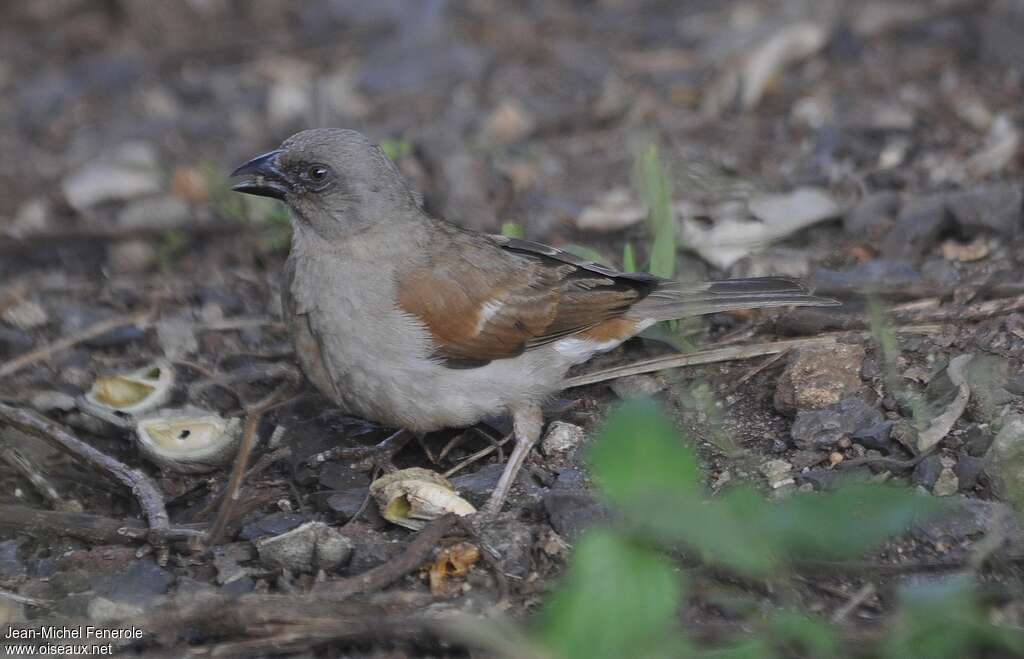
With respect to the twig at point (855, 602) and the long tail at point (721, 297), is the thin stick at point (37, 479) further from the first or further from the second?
the twig at point (855, 602)

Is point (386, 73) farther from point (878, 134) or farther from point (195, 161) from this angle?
point (878, 134)

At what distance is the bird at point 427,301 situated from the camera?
4332 mm

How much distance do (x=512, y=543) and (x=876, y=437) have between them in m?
1.27

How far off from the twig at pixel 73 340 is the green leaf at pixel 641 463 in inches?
126

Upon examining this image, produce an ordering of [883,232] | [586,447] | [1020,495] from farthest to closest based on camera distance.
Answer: [883,232] < [586,447] < [1020,495]

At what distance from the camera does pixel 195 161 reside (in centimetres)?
709

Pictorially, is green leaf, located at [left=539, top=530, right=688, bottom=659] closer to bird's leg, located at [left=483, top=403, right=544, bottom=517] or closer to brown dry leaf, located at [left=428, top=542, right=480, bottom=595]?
brown dry leaf, located at [left=428, top=542, right=480, bottom=595]

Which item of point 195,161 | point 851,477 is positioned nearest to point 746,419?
point 851,477

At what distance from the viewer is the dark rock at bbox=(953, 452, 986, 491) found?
3.78m

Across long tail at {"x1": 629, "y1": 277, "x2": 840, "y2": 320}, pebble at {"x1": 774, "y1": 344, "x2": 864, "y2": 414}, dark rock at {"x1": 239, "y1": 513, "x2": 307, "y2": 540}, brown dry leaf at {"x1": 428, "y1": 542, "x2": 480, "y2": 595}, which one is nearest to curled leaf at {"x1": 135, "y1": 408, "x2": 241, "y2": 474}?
dark rock at {"x1": 239, "y1": 513, "x2": 307, "y2": 540}

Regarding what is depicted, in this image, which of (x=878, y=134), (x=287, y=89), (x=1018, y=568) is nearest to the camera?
(x=1018, y=568)

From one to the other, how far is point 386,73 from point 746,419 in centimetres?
453

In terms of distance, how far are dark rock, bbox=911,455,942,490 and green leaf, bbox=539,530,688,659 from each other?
1.48 metres

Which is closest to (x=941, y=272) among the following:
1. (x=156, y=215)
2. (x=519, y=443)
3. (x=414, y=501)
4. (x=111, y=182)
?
(x=519, y=443)
